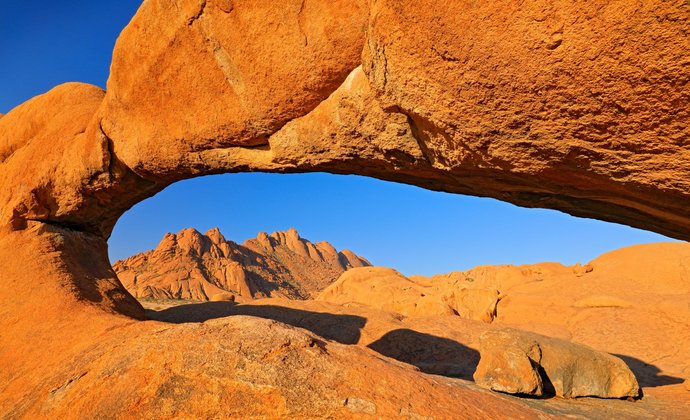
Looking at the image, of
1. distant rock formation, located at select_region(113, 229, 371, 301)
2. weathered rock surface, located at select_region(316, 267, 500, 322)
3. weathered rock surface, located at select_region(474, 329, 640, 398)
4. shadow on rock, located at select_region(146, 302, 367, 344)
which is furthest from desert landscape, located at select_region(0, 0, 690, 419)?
distant rock formation, located at select_region(113, 229, 371, 301)

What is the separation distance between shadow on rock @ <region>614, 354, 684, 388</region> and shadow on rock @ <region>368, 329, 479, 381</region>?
3.42m

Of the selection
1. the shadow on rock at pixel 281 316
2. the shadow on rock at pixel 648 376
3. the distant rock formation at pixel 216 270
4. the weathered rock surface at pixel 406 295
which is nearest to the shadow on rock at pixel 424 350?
the shadow on rock at pixel 281 316

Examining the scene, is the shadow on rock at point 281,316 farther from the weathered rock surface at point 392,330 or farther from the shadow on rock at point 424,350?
the shadow on rock at point 424,350

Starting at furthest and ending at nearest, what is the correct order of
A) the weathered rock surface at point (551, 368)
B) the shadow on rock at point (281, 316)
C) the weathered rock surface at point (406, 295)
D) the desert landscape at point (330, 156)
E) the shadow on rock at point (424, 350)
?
the weathered rock surface at point (406, 295)
the shadow on rock at point (281, 316)
the shadow on rock at point (424, 350)
the weathered rock surface at point (551, 368)
the desert landscape at point (330, 156)

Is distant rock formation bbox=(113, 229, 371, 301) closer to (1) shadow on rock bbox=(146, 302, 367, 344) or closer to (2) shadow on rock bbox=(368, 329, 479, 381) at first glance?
(1) shadow on rock bbox=(146, 302, 367, 344)

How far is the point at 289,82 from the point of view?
488cm

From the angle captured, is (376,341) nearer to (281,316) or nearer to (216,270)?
(281,316)

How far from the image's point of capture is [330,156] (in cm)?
523

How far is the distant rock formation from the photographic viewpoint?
107 ft

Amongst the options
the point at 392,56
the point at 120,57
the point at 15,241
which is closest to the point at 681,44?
the point at 392,56

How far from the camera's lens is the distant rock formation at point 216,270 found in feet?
107

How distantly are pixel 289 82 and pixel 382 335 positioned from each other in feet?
26.4

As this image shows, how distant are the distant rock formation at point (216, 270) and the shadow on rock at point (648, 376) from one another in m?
14.6

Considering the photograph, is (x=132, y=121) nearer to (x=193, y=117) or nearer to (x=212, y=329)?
(x=193, y=117)
